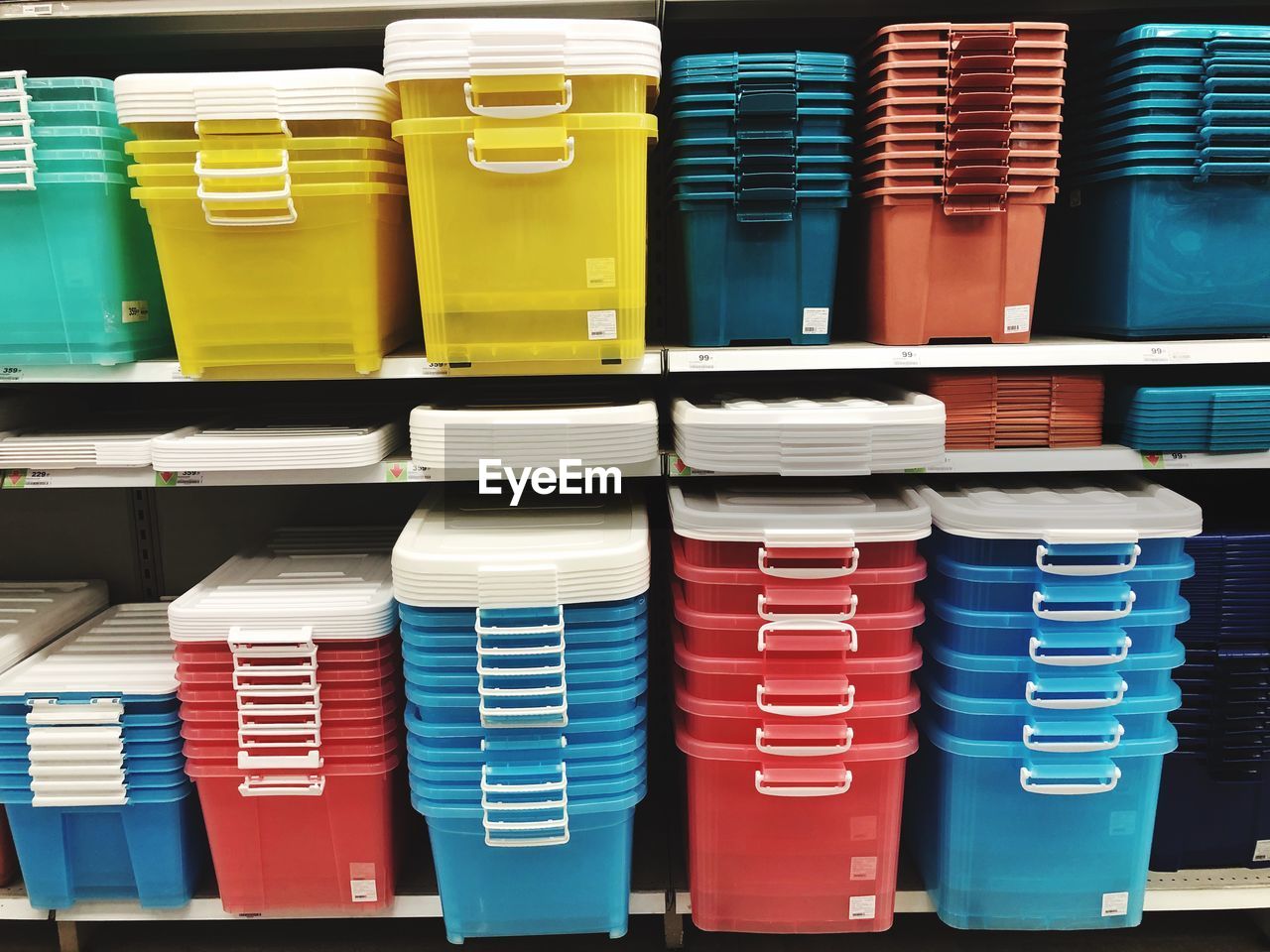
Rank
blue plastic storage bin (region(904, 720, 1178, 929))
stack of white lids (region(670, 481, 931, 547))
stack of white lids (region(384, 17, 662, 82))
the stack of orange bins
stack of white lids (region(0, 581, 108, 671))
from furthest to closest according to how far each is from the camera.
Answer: stack of white lids (region(0, 581, 108, 671))
the stack of orange bins
blue plastic storage bin (region(904, 720, 1178, 929))
stack of white lids (region(670, 481, 931, 547))
stack of white lids (region(384, 17, 662, 82))

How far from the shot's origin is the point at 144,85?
1.52m

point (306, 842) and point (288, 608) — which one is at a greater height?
point (288, 608)

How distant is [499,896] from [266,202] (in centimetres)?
147

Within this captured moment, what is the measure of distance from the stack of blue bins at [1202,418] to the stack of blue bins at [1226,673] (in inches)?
8.1

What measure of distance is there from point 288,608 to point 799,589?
1.03 metres

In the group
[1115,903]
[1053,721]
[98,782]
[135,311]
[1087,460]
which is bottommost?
[1115,903]

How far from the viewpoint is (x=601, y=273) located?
1.57 meters

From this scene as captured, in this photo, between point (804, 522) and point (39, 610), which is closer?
point (804, 522)

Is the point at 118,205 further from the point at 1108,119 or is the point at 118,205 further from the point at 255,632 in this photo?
the point at 1108,119

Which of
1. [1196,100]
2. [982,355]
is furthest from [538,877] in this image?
[1196,100]

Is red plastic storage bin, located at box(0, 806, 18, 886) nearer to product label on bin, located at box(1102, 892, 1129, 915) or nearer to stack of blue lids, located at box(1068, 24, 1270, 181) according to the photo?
product label on bin, located at box(1102, 892, 1129, 915)

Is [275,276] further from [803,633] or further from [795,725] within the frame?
[795,725]

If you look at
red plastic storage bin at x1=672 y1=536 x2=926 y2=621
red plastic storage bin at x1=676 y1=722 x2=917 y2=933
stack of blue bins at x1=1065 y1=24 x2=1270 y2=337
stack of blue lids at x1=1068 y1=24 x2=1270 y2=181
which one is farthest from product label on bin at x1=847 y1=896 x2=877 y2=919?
stack of blue lids at x1=1068 y1=24 x2=1270 y2=181

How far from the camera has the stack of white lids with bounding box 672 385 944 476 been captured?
156cm
